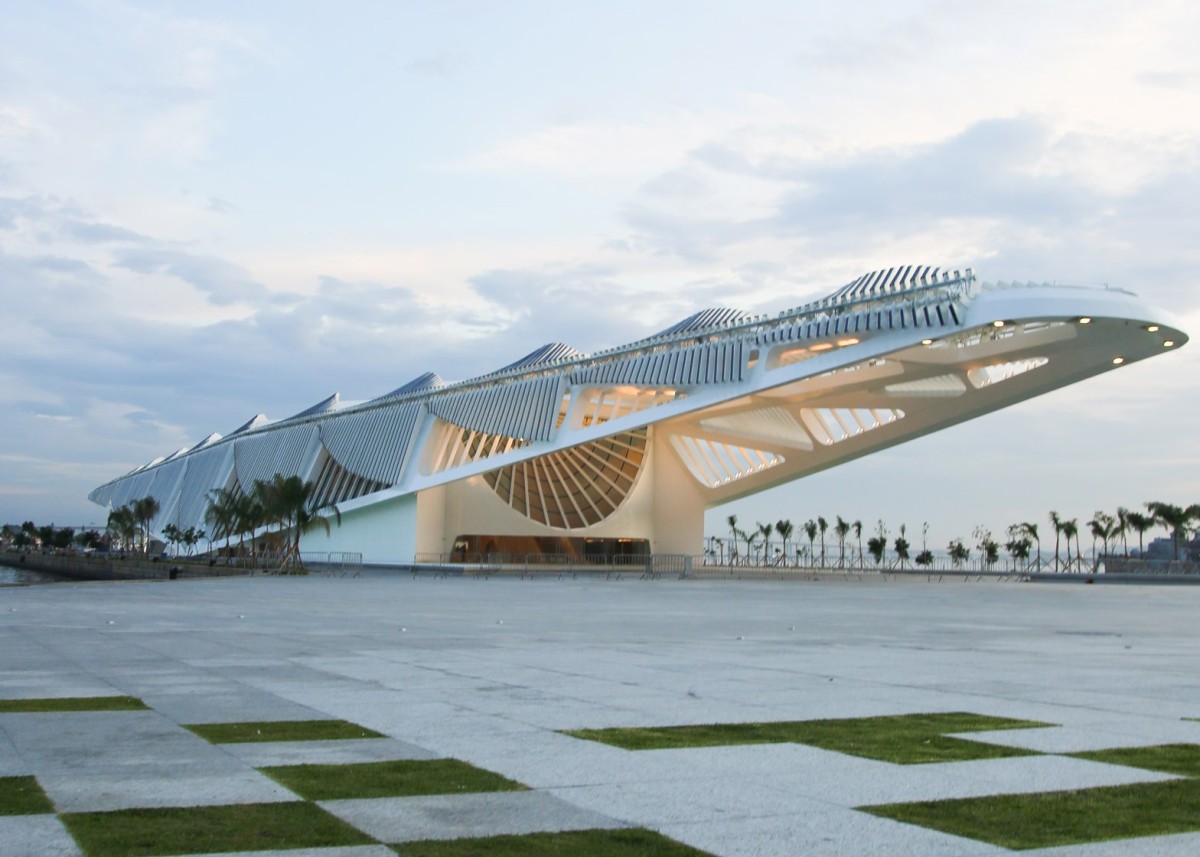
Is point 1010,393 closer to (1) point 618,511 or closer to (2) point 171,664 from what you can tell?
(1) point 618,511

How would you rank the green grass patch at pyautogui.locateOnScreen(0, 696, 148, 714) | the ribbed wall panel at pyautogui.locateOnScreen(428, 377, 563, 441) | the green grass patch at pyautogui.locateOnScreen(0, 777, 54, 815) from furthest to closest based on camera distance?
the ribbed wall panel at pyautogui.locateOnScreen(428, 377, 563, 441) → the green grass patch at pyautogui.locateOnScreen(0, 696, 148, 714) → the green grass patch at pyautogui.locateOnScreen(0, 777, 54, 815)

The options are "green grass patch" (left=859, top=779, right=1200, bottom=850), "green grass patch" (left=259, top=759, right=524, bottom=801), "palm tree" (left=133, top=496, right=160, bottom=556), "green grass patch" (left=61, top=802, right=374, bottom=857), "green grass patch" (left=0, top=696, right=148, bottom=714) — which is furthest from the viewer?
"palm tree" (left=133, top=496, right=160, bottom=556)

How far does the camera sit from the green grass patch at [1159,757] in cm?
636

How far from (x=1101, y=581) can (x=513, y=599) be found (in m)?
36.8

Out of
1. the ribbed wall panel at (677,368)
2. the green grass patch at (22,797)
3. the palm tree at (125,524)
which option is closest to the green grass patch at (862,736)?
the green grass patch at (22,797)

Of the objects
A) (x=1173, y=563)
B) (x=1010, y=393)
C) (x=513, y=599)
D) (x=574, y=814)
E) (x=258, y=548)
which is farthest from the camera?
(x=258, y=548)

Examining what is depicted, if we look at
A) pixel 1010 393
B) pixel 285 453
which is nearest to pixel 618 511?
pixel 285 453

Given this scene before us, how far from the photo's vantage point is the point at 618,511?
66.6 meters

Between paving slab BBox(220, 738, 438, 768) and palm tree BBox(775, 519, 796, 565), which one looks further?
palm tree BBox(775, 519, 796, 565)

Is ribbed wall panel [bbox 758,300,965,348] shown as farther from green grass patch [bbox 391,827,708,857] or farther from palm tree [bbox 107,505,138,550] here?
palm tree [bbox 107,505,138,550]

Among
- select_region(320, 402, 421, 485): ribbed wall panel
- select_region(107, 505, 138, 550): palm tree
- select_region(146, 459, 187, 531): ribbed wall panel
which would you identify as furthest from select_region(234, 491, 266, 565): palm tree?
select_region(107, 505, 138, 550): palm tree

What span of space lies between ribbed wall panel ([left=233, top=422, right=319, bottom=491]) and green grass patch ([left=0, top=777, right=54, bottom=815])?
60169mm

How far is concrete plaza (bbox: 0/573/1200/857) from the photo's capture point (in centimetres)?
524

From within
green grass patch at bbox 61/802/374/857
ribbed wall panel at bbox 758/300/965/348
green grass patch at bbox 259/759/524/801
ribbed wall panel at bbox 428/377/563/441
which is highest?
ribbed wall panel at bbox 758/300/965/348
